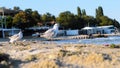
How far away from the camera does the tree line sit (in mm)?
113000

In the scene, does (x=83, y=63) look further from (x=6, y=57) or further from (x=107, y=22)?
(x=107, y=22)

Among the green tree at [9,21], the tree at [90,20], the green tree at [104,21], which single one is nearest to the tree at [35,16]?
the green tree at [9,21]

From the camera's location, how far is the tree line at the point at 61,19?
113000 mm

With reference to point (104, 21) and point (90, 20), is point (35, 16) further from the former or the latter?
point (104, 21)

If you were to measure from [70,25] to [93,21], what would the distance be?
20.1 metres

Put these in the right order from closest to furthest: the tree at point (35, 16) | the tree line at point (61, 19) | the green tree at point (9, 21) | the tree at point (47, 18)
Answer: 1. the tree line at point (61, 19)
2. the green tree at point (9, 21)
3. the tree at point (35, 16)
4. the tree at point (47, 18)

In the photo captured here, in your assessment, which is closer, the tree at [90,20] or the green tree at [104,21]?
the tree at [90,20]

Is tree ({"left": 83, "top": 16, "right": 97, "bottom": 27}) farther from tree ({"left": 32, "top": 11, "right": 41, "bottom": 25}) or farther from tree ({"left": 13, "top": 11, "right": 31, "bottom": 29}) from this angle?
tree ({"left": 13, "top": 11, "right": 31, "bottom": 29})

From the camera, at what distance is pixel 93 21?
15475 centimetres

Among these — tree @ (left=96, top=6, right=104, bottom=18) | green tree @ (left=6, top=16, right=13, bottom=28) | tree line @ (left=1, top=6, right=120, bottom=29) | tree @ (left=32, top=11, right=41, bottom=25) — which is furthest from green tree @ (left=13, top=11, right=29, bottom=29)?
tree @ (left=96, top=6, right=104, bottom=18)

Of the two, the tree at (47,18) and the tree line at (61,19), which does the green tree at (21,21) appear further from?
the tree at (47,18)

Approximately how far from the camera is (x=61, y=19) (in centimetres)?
13112

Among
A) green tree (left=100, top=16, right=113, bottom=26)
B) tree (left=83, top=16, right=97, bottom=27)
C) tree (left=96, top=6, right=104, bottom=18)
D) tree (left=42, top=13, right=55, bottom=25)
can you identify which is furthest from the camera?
tree (left=96, top=6, right=104, bottom=18)

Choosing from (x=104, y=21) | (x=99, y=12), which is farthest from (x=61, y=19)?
(x=99, y=12)
